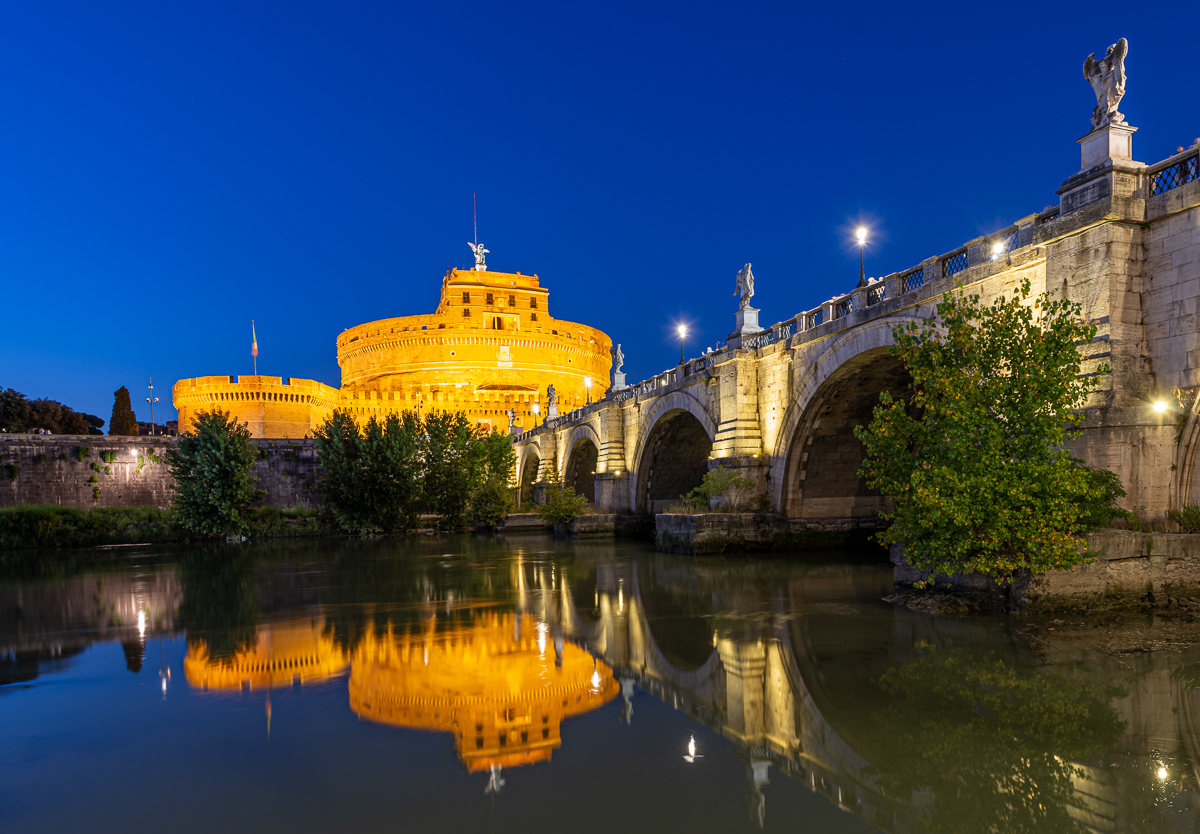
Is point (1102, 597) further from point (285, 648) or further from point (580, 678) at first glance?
point (285, 648)

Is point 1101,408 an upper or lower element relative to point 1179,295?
lower

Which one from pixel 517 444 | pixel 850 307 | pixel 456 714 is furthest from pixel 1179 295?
pixel 517 444

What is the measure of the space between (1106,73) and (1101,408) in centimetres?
492

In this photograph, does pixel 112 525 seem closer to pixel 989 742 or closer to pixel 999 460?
pixel 999 460

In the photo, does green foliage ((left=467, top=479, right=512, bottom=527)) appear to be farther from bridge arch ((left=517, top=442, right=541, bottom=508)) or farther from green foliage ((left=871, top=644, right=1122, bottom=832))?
green foliage ((left=871, top=644, right=1122, bottom=832))

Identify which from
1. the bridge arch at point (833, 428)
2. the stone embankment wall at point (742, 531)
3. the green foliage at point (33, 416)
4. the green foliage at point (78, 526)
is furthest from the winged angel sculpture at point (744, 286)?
the green foliage at point (33, 416)

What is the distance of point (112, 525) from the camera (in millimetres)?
29797

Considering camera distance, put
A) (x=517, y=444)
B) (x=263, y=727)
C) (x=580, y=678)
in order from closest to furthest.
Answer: (x=263, y=727) < (x=580, y=678) < (x=517, y=444)

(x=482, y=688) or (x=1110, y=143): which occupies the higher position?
(x=1110, y=143)

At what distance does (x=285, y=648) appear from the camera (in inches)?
347

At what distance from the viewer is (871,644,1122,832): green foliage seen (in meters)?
4.19

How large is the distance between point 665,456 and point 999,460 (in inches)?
721

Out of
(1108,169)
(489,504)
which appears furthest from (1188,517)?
(489,504)

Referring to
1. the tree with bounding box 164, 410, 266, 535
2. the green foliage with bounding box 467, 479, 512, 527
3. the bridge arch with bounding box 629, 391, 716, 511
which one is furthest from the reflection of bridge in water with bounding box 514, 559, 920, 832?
the tree with bounding box 164, 410, 266, 535
